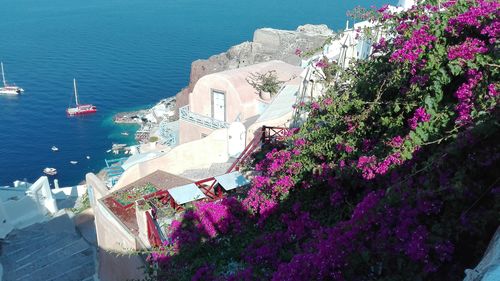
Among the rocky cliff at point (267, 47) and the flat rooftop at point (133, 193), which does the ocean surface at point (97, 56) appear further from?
the flat rooftop at point (133, 193)

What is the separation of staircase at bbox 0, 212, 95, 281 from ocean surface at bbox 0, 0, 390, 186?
20.5 metres

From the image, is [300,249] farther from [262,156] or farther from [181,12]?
[181,12]

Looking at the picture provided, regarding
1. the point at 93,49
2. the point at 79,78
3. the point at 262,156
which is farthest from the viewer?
the point at 93,49

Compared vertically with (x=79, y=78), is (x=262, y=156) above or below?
above

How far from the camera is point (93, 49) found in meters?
86.4

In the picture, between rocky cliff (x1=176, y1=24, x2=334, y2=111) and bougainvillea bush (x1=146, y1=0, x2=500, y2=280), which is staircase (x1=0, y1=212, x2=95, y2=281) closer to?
bougainvillea bush (x1=146, y1=0, x2=500, y2=280)

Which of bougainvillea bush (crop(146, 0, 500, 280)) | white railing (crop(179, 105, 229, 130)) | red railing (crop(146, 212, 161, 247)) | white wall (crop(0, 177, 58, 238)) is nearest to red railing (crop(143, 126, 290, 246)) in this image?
red railing (crop(146, 212, 161, 247))

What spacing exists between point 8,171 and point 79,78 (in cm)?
3072

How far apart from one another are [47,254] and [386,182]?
16.3 metres

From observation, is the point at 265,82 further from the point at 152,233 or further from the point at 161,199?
the point at 152,233

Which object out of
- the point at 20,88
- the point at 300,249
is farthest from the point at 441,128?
the point at 20,88

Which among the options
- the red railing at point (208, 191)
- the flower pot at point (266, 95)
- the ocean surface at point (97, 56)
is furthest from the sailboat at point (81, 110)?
the red railing at point (208, 191)

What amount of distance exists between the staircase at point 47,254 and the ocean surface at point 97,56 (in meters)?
20.5

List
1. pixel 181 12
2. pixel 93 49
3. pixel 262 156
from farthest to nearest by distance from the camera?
pixel 181 12
pixel 93 49
pixel 262 156
